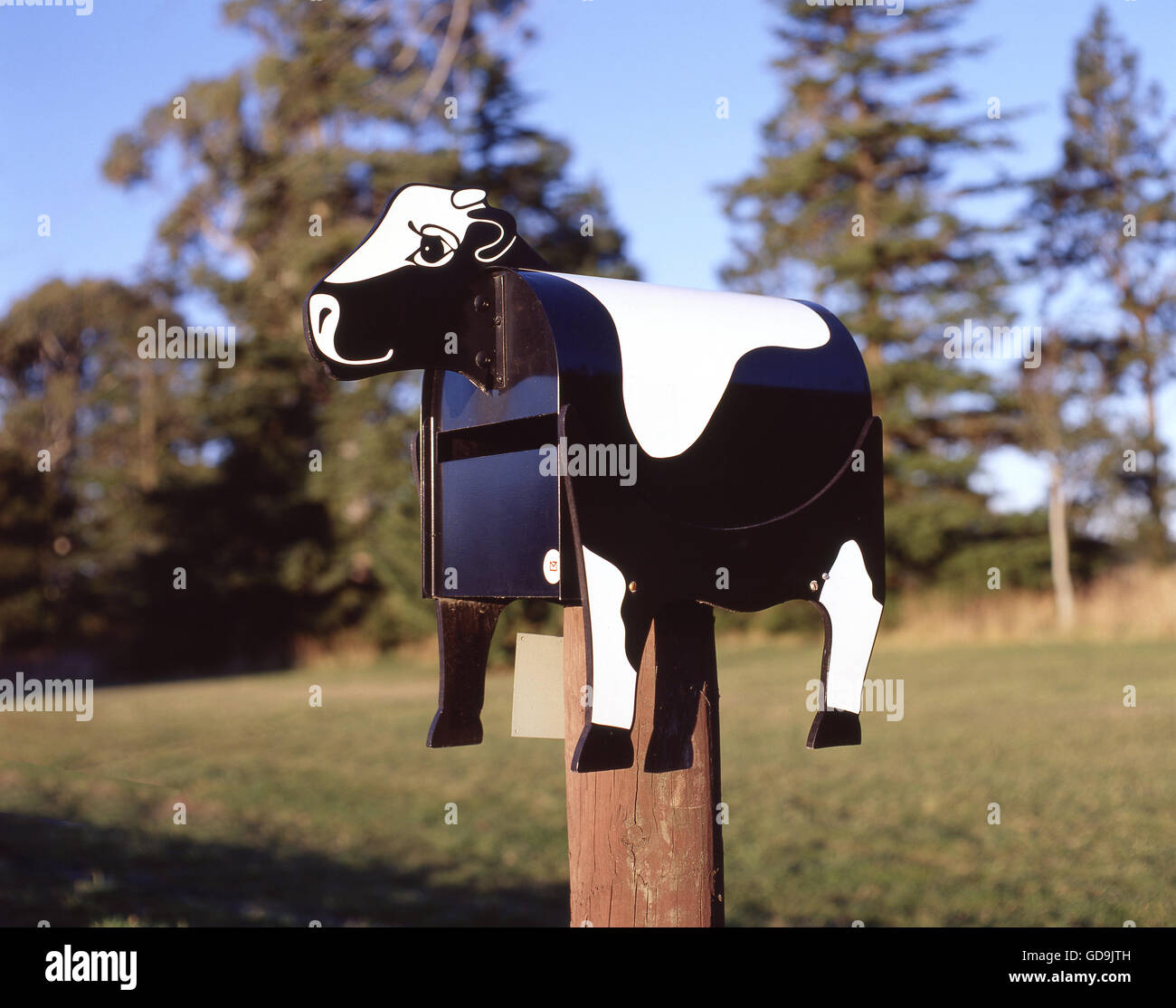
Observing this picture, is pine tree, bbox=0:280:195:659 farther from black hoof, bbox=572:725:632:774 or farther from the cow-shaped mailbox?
black hoof, bbox=572:725:632:774

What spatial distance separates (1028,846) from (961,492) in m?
18.9

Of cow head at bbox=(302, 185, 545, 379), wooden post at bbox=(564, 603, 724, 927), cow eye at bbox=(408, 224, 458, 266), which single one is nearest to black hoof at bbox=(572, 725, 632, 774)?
wooden post at bbox=(564, 603, 724, 927)

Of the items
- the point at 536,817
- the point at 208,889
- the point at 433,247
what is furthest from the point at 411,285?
the point at 536,817

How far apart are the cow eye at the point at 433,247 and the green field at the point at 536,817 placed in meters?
3.16

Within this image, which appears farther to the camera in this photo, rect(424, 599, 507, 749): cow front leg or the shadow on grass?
the shadow on grass

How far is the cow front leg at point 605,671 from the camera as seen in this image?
2391mm

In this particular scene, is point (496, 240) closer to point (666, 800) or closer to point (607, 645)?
point (607, 645)

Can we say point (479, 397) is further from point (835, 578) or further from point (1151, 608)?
point (1151, 608)

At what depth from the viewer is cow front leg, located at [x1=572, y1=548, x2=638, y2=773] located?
94.1 inches

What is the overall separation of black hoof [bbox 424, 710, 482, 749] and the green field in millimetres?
2400

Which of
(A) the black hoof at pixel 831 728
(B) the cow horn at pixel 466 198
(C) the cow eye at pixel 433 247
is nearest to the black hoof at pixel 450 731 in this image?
(A) the black hoof at pixel 831 728

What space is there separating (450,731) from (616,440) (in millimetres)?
906

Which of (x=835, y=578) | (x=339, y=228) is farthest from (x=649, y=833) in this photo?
(x=339, y=228)

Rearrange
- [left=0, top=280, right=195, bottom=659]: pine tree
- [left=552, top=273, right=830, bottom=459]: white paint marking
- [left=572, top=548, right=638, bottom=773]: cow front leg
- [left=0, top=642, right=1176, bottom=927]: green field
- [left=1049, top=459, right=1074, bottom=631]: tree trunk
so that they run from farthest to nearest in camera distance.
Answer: [left=0, top=280, right=195, bottom=659]: pine tree → [left=1049, top=459, right=1074, bottom=631]: tree trunk → [left=0, top=642, right=1176, bottom=927]: green field → [left=552, top=273, right=830, bottom=459]: white paint marking → [left=572, top=548, right=638, bottom=773]: cow front leg
